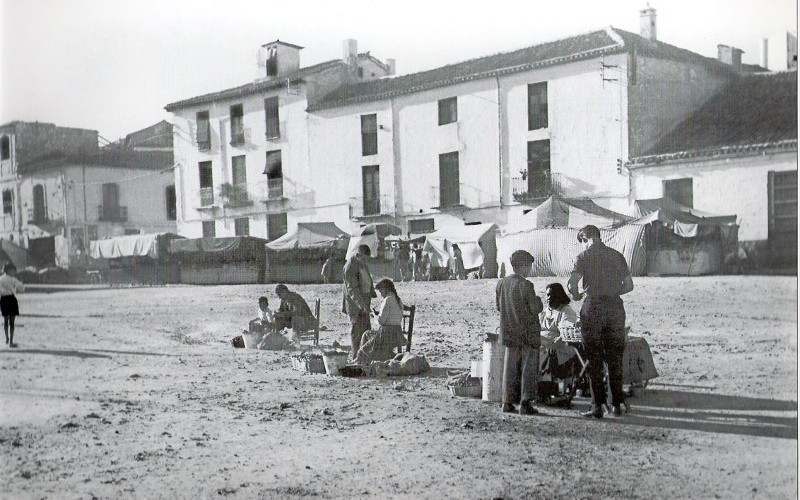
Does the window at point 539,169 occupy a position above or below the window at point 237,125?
below

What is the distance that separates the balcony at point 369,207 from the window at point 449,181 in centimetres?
47

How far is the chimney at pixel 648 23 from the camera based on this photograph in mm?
4223

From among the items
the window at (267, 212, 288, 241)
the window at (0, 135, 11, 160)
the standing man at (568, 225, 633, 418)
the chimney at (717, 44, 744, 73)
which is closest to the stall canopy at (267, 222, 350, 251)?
the window at (267, 212, 288, 241)

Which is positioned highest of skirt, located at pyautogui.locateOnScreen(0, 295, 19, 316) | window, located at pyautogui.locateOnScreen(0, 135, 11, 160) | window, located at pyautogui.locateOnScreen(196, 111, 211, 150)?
window, located at pyautogui.locateOnScreen(196, 111, 211, 150)

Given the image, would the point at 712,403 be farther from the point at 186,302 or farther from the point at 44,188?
the point at 44,188

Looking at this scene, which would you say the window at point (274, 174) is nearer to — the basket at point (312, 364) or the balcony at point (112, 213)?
the balcony at point (112, 213)

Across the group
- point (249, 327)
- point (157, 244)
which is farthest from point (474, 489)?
point (157, 244)

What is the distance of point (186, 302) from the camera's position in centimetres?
657

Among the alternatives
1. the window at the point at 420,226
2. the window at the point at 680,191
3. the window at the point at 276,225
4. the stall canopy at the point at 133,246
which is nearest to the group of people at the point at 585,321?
the window at the point at 680,191

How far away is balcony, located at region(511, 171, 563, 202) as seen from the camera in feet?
16.7

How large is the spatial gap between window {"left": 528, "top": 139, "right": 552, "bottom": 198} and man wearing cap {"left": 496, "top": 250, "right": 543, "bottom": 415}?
2.09ft

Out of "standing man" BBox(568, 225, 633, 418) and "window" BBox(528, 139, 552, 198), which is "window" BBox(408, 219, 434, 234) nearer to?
"window" BBox(528, 139, 552, 198)

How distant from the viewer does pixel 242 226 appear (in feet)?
20.6

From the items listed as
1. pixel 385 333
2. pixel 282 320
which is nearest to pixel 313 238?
pixel 282 320
